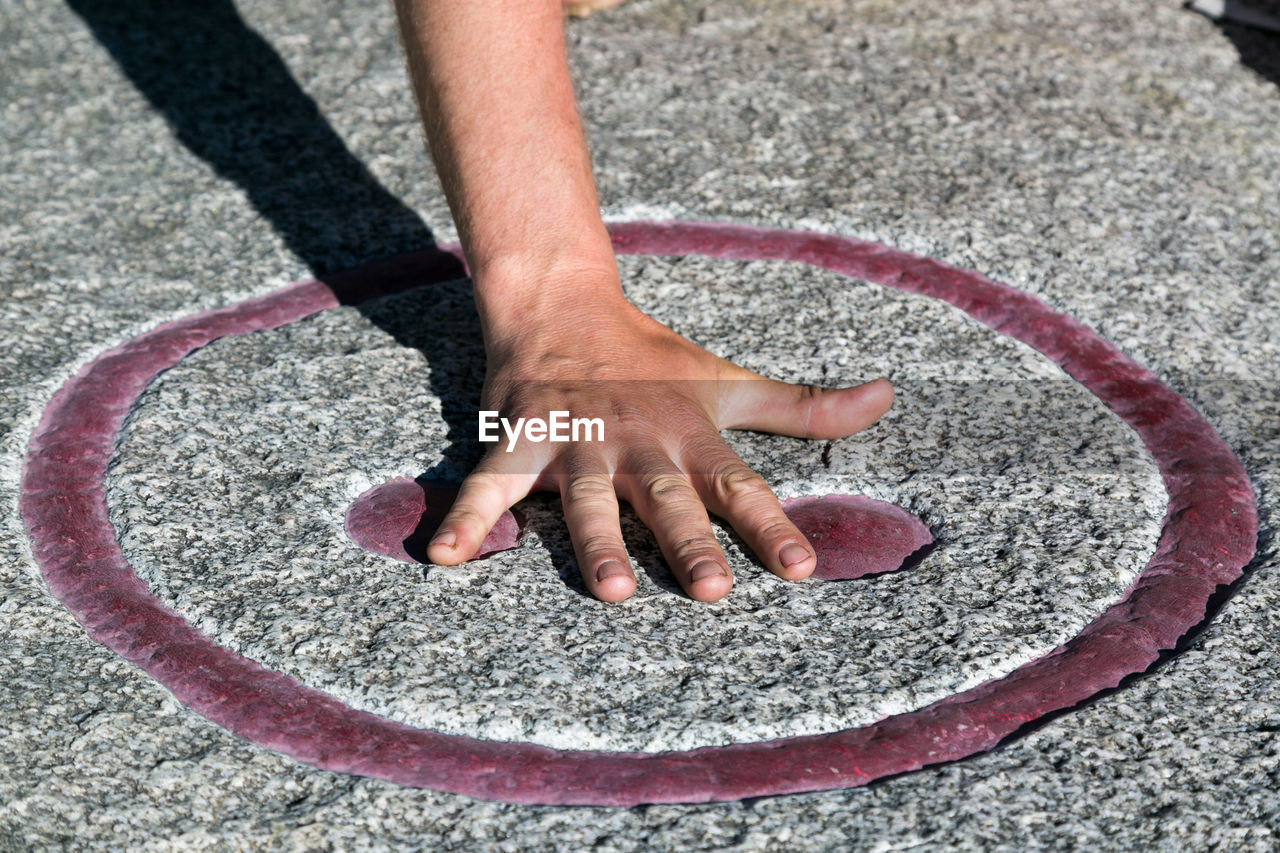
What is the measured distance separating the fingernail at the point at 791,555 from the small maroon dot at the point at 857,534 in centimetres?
5

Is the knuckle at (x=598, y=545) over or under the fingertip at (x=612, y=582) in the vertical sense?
over

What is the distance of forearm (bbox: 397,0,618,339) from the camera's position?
1.82 meters

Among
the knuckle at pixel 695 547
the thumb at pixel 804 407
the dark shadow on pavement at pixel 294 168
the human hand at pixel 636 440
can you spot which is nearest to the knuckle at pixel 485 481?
the human hand at pixel 636 440

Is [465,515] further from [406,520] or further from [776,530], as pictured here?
[776,530]

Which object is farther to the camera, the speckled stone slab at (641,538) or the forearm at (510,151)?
the forearm at (510,151)

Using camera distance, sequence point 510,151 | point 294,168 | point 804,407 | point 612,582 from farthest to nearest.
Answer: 1. point 294,168
2. point 510,151
3. point 804,407
4. point 612,582

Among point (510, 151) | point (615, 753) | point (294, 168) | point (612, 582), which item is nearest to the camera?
point (615, 753)

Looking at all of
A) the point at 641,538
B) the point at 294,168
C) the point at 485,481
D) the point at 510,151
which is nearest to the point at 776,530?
the point at 641,538

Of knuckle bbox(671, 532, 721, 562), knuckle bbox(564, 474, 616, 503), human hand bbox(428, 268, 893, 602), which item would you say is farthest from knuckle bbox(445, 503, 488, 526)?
knuckle bbox(671, 532, 721, 562)

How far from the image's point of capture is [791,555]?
1.51 m

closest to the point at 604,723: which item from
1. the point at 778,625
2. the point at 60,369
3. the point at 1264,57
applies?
the point at 778,625

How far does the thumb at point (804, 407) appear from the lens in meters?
1.74

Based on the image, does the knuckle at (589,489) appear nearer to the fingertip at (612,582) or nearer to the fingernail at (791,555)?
the fingertip at (612,582)

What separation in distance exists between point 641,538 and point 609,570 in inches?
5.4
